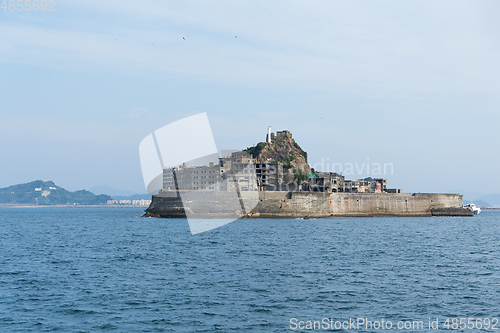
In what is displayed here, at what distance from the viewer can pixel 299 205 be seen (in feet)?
277

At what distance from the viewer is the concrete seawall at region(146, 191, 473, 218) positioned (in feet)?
266

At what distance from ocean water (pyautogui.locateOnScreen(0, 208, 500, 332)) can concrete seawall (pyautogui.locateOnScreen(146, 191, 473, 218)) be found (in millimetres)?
40678

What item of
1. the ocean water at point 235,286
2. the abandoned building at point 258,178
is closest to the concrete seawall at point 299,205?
the abandoned building at point 258,178

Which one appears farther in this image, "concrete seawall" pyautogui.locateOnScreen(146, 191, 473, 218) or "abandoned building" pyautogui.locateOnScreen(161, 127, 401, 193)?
"abandoned building" pyautogui.locateOnScreen(161, 127, 401, 193)

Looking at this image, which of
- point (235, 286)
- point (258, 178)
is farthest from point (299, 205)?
point (235, 286)

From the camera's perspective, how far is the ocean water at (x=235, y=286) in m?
18.0

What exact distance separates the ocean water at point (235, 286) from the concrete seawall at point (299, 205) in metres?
40.7

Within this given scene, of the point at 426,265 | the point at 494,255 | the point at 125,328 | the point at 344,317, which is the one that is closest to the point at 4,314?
the point at 125,328

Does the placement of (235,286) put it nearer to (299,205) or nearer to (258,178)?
(299,205)

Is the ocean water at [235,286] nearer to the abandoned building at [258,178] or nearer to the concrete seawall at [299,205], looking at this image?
the concrete seawall at [299,205]

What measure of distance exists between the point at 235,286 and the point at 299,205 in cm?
6201

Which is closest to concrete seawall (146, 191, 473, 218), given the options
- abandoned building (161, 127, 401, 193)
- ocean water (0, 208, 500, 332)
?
abandoned building (161, 127, 401, 193)

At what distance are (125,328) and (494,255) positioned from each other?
1253 inches

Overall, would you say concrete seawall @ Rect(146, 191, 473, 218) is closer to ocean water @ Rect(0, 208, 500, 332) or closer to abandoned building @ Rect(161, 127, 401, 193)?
abandoned building @ Rect(161, 127, 401, 193)
